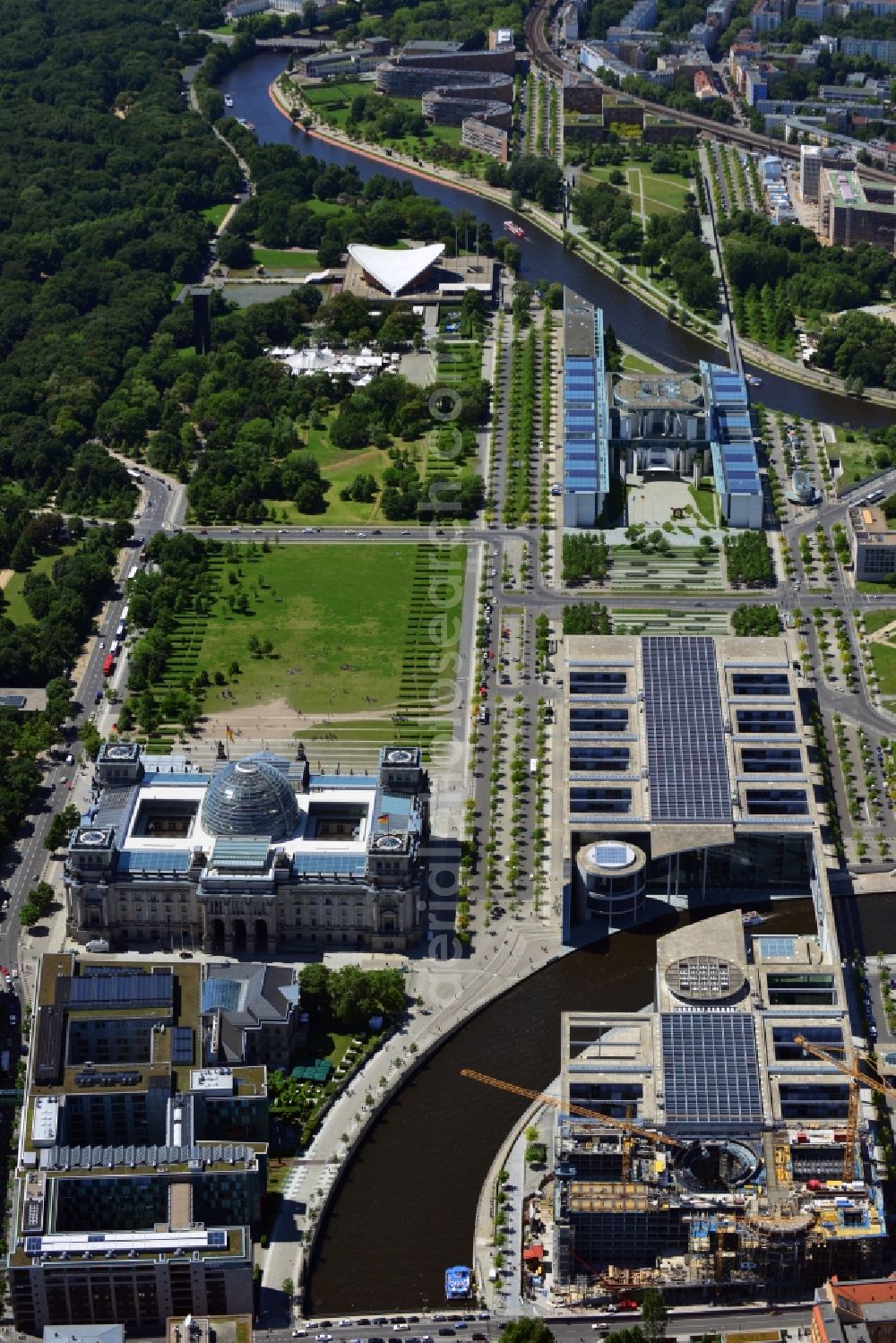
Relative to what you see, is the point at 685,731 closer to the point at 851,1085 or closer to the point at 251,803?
the point at 251,803

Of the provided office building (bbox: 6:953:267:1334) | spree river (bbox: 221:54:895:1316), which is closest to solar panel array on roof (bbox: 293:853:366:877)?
spree river (bbox: 221:54:895:1316)

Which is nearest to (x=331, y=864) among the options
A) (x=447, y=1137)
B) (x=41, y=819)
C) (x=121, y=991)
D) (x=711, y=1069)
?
(x=121, y=991)

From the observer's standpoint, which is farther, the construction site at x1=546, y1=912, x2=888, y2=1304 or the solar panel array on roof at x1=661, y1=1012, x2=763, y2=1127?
the solar panel array on roof at x1=661, y1=1012, x2=763, y2=1127

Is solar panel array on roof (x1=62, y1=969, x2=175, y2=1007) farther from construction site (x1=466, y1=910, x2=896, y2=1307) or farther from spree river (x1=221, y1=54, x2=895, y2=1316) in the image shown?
construction site (x1=466, y1=910, x2=896, y2=1307)

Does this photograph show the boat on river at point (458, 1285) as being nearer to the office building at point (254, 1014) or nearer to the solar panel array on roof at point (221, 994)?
the office building at point (254, 1014)

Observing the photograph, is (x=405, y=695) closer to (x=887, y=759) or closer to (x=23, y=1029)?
(x=887, y=759)
